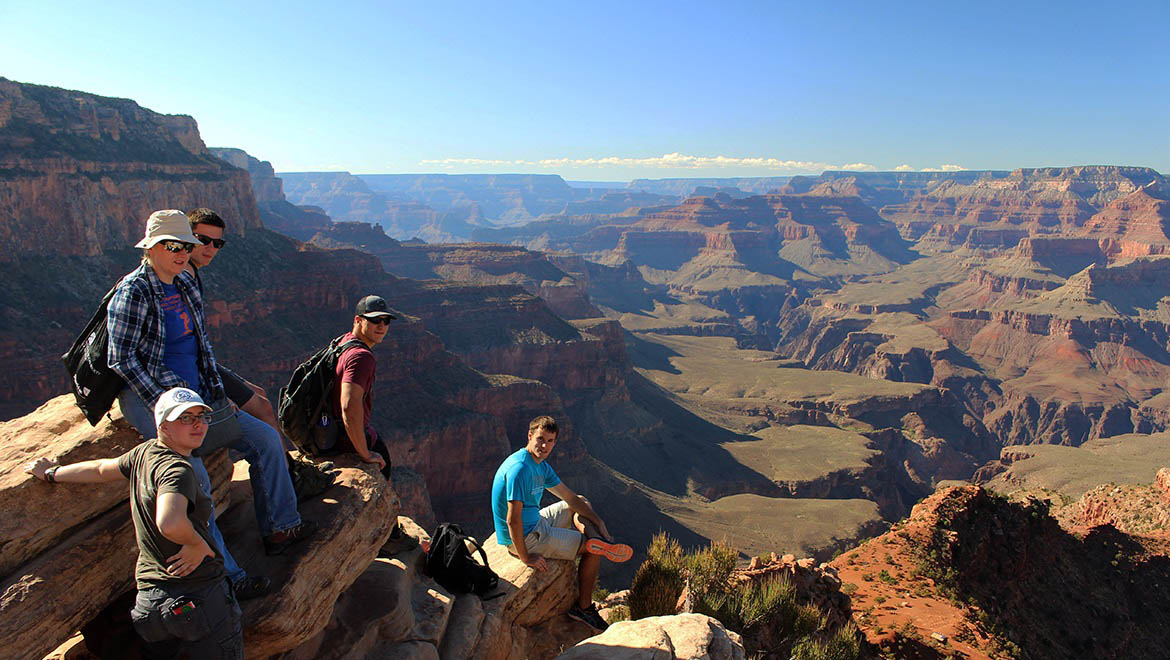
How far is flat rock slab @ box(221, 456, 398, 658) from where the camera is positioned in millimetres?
6691

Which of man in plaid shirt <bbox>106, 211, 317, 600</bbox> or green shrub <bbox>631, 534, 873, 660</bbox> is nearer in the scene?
man in plaid shirt <bbox>106, 211, 317, 600</bbox>

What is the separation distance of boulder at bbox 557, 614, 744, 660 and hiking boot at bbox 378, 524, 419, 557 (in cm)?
272

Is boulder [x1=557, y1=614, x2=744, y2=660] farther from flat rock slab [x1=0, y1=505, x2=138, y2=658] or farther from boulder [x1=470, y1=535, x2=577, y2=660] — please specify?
flat rock slab [x1=0, y1=505, x2=138, y2=658]

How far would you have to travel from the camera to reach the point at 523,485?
9.29 metres

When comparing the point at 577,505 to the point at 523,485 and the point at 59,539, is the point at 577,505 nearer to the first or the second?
the point at 523,485

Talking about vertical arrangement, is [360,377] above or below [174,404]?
below

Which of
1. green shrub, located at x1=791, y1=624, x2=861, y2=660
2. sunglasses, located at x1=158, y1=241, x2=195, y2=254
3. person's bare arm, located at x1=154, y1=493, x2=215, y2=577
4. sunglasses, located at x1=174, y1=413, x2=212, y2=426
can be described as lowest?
green shrub, located at x1=791, y1=624, x2=861, y2=660

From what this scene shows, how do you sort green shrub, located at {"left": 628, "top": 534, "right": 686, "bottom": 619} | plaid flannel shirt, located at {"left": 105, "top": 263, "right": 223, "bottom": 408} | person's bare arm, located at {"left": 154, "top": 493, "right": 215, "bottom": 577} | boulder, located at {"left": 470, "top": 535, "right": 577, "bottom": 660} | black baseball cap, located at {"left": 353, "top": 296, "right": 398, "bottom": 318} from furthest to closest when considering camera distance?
green shrub, located at {"left": 628, "top": 534, "right": 686, "bottom": 619} → boulder, located at {"left": 470, "top": 535, "right": 577, "bottom": 660} → black baseball cap, located at {"left": 353, "top": 296, "right": 398, "bottom": 318} → plaid flannel shirt, located at {"left": 105, "top": 263, "right": 223, "bottom": 408} → person's bare arm, located at {"left": 154, "top": 493, "right": 215, "bottom": 577}

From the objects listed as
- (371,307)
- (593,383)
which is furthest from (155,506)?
(593,383)

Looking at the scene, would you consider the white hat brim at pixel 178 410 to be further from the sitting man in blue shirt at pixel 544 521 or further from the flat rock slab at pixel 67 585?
the sitting man in blue shirt at pixel 544 521

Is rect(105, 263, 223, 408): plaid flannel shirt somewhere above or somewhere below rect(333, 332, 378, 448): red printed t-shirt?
A: above

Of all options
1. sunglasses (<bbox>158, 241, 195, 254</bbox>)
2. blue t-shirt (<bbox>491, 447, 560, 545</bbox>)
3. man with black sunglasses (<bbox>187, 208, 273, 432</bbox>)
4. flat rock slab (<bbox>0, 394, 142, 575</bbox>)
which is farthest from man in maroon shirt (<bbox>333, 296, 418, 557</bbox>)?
flat rock slab (<bbox>0, 394, 142, 575</bbox>)

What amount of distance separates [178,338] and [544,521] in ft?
17.6

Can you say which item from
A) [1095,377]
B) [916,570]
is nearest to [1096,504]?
[916,570]
